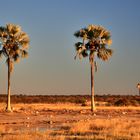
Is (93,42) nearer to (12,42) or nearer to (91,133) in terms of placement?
(12,42)

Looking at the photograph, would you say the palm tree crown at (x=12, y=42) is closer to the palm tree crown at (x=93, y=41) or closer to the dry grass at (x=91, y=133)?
the palm tree crown at (x=93, y=41)

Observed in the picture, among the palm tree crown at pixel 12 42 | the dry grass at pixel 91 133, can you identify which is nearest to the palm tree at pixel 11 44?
the palm tree crown at pixel 12 42

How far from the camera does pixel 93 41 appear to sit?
5550 centimetres

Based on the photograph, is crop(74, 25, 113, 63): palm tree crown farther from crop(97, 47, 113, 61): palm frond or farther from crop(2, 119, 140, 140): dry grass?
crop(2, 119, 140, 140): dry grass

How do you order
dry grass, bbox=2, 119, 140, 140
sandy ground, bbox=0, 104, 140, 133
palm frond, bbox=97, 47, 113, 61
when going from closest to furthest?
dry grass, bbox=2, 119, 140, 140 → sandy ground, bbox=0, 104, 140, 133 → palm frond, bbox=97, 47, 113, 61

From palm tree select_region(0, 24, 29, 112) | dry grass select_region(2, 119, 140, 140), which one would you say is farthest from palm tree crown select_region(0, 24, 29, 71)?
dry grass select_region(2, 119, 140, 140)

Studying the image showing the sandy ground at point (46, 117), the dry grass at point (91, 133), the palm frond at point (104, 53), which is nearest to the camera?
the dry grass at point (91, 133)

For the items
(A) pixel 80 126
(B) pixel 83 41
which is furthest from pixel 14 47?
(A) pixel 80 126

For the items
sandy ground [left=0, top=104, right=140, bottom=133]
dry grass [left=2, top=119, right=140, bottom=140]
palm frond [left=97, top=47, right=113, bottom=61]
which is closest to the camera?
dry grass [left=2, top=119, right=140, bottom=140]

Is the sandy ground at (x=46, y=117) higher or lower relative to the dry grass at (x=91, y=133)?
higher

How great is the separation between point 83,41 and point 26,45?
632 cm

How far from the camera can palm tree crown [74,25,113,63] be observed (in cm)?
5516

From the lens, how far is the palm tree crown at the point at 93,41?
181ft

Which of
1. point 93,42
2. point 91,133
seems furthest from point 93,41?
point 91,133
